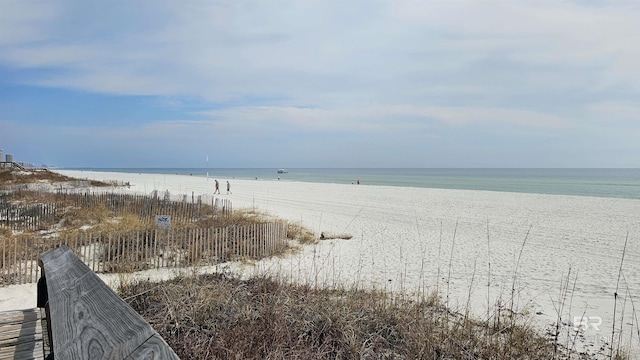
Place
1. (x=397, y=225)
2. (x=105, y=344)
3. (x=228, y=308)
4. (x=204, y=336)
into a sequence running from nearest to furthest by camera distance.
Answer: (x=105, y=344) < (x=204, y=336) < (x=228, y=308) < (x=397, y=225)

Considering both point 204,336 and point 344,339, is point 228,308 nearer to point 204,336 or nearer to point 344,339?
point 204,336

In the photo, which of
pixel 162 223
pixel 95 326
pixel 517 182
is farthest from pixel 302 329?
pixel 517 182

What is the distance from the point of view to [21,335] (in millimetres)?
2666

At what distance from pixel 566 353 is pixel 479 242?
9.46m

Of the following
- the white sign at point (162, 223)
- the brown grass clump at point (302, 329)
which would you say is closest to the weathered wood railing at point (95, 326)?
the brown grass clump at point (302, 329)

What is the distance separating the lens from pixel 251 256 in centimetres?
1052

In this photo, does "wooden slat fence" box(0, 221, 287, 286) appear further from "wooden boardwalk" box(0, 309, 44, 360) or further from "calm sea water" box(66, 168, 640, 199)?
"calm sea water" box(66, 168, 640, 199)

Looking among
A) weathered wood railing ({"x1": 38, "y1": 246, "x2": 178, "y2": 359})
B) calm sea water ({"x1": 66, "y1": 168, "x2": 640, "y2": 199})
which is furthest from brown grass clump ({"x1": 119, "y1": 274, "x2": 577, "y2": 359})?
calm sea water ({"x1": 66, "y1": 168, "x2": 640, "y2": 199})

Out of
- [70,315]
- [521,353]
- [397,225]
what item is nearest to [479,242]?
[397,225]

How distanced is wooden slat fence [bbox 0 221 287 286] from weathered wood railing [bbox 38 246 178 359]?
301 inches

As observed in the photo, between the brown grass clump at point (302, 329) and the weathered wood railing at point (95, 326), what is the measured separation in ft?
6.82

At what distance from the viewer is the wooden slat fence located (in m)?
8.21

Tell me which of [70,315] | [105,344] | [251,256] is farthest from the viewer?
[251,256]

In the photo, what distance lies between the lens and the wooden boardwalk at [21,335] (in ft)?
7.84
